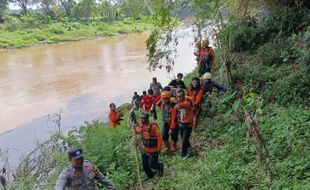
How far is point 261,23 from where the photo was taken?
14.2 meters

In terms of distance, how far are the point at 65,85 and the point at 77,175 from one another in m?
21.3

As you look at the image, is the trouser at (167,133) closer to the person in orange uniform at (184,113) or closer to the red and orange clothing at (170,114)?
the red and orange clothing at (170,114)

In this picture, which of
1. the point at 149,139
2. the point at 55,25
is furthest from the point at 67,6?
the point at 149,139

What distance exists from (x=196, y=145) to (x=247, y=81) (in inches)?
108

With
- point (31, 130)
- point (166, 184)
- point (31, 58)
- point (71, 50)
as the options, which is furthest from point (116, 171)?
point (71, 50)

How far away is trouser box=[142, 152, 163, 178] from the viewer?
7563 millimetres

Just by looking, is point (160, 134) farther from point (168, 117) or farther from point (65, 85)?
point (65, 85)

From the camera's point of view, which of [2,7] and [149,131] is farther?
[2,7]

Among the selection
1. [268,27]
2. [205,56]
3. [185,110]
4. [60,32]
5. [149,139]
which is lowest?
[60,32]

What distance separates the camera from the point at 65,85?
85.2ft

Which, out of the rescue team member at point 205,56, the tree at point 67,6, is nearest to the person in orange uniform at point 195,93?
the rescue team member at point 205,56

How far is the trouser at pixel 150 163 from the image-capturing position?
7.56 meters

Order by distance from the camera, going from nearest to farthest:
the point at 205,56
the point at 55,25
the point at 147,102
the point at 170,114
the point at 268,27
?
the point at 170,114, the point at 205,56, the point at 147,102, the point at 268,27, the point at 55,25

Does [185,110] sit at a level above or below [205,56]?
below
